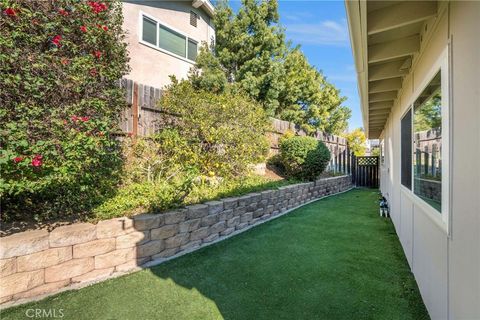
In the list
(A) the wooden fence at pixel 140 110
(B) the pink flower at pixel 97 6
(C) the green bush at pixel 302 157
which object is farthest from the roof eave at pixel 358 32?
(C) the green bush at pixel 302 157

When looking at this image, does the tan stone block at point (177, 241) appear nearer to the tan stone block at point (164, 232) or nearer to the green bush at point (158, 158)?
the tan stone block at point (164, 232)

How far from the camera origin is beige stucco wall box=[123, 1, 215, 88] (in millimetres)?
8742

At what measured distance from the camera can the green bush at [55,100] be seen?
2652 mm

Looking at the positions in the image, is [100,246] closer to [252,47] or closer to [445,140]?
[445,140]

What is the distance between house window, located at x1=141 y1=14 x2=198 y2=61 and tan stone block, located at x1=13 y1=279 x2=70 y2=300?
8.41 m

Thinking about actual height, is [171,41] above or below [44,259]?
above

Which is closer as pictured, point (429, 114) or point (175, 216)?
point (429, 114)

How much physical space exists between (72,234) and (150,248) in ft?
3.47

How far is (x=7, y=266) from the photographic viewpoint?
8.43ft

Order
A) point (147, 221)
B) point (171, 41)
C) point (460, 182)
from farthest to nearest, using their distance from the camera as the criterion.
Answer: point (171, 41)
point (147, 221)
point (460, 182)

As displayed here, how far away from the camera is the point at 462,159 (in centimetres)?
172

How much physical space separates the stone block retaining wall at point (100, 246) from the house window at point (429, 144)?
3254mm

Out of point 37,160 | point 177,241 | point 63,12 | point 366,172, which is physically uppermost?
point 63,12

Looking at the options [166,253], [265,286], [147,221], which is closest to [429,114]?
[265,286]
